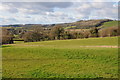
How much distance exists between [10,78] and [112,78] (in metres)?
5.93

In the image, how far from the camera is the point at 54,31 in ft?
220

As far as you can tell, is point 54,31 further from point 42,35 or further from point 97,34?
point 97,34

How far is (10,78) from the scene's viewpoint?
7.86m

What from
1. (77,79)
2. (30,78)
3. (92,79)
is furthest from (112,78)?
(30,78)

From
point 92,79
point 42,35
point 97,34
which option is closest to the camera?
point 92,79

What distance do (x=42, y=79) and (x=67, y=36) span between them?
5807cm

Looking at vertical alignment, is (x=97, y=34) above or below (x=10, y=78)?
above

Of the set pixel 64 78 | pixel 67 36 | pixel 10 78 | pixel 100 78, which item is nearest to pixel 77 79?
pixel 64 78

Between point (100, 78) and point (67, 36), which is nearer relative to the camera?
point (100, 78)

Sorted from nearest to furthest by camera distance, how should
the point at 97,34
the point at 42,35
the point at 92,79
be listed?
the point at 92,79, the point at 97,34, the point at 42,35

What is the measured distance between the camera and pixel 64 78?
775cm

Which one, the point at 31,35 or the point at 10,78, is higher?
the point at 31,35

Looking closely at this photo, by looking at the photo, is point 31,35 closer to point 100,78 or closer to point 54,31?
point 54,31

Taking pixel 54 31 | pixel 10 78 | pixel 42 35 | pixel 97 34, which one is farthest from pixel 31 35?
pixel 10 78
